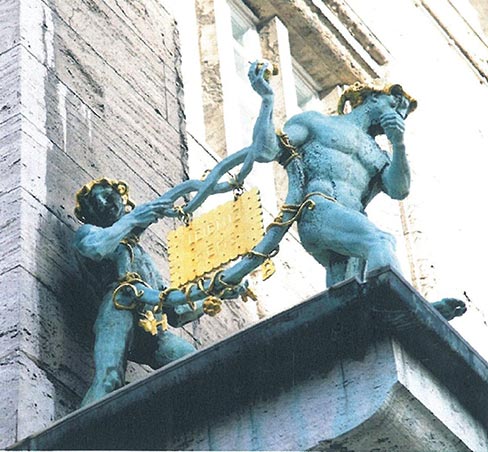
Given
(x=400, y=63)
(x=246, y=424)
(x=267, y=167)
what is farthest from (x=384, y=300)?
(x=400, y=63)

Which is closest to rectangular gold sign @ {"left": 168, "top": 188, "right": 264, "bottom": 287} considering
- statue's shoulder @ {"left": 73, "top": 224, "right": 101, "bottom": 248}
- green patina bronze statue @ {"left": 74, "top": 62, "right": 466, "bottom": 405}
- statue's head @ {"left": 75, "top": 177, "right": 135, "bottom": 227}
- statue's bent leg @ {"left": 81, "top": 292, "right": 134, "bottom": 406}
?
green patina bronze statue @ {"left": 74, "top": 62, "right": 466, "bottom": 405}

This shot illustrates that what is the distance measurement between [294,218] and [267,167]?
395 centimetres

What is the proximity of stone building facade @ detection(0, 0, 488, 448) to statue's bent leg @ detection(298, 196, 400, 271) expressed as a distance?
1.17 meters

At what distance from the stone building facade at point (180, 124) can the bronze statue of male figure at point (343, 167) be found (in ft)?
3.85

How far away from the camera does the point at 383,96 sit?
10008 mm

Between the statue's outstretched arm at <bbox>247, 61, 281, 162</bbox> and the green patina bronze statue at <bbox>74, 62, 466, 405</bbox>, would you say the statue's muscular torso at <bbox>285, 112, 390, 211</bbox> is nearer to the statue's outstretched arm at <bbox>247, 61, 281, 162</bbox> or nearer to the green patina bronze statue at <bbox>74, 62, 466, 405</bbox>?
the green patina bronze statue at <bbox>74, 62, 466, 405</bbox>

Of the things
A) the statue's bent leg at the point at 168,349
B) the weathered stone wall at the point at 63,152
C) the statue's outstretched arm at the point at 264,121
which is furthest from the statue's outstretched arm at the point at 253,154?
the weathered stone wall at the point at 63,152

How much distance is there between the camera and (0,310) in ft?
31.9

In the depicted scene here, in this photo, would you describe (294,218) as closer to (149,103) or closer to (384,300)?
(384,300)

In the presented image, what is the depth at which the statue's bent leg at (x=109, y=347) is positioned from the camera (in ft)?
31.3

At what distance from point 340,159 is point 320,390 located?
4.84 ft

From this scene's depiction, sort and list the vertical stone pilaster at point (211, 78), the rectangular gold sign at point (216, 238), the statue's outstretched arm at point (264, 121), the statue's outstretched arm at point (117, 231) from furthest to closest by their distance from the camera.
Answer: the vertical stone pilaster at point (211, 78) < the statue's outstretched arm at point (117, 231) < the statue's outstretched arm at point (264, 121) < the rectangular gold sign at point (216, 238)

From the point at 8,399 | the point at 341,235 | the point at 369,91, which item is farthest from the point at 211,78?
the point at 8,399

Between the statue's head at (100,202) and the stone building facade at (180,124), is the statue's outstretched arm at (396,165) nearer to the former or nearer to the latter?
the statue's head at (100,202)
